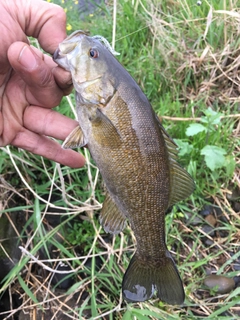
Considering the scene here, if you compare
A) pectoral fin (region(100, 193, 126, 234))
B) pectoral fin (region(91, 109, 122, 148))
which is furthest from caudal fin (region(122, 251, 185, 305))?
pectoral fin (region(91, 109, 122, 148))

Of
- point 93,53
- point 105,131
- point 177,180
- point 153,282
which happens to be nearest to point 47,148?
point 105,131

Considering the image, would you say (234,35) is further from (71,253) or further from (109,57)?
(71,253)

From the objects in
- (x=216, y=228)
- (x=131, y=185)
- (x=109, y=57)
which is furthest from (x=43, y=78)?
(x=216, y=228)

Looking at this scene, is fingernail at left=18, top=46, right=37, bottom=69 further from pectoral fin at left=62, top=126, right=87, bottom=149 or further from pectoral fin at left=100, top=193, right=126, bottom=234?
pectoral fin at left=100, top=193, right=126, bottom=234

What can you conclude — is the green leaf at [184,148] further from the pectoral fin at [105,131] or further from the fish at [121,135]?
the pectoral fin at [105,131]

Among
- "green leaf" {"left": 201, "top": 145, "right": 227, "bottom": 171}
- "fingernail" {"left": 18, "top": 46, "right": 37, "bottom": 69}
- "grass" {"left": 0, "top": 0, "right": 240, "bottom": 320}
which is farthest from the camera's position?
"green leaf" {"left": 201, "top": 145, "right": 227, "bottom": 171}

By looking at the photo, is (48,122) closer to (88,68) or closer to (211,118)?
(88,68)
